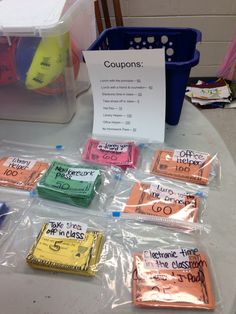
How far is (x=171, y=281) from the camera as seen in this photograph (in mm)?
423

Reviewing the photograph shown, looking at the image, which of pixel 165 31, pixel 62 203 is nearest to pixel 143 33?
pixel 165 31

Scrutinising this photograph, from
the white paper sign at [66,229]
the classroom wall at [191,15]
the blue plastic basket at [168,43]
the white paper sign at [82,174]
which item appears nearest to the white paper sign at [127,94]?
the blue plastic basket at [168,43]

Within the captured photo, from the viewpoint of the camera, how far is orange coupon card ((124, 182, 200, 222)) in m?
0.52

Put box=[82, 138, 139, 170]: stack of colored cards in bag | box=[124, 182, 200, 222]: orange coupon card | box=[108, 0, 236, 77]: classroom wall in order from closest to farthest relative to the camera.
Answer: box=[124, 182, 200, 222]: orange coupon card
box=[82, 138, 139, 170]: stack of colored cards in bag
box=[108, 0, 236, 77]: classroom wall

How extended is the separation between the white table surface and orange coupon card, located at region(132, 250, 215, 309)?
0.01 m

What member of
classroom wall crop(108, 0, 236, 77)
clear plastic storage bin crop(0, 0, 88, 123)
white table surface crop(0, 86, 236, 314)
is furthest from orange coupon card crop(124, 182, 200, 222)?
classroom wall crop(108, 0, 236, 77)

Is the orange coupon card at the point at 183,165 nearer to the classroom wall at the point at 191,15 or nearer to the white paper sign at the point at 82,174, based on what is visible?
the white paper sign at the point at 82,174

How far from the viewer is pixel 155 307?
400 millimetres

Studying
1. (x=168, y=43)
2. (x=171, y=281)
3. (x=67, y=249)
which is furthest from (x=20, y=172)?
(x=168, y=43)

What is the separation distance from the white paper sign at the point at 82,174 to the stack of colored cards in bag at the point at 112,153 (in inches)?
2.0

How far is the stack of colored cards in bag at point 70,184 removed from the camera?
54 centimetres

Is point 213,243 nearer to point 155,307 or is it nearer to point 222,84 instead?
point 155,307

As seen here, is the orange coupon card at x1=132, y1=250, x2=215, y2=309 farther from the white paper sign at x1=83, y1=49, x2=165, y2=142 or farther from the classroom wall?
the classroom wall

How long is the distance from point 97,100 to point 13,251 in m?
0.37
